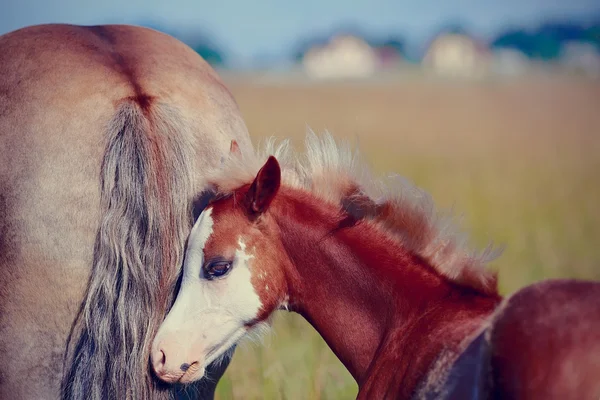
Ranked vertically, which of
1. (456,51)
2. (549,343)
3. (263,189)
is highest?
(263,189)

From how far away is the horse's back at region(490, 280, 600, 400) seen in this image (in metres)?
2.06

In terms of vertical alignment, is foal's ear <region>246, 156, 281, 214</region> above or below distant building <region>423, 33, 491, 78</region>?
above

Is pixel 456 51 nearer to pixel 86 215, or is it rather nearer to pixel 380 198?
pixel 380 198

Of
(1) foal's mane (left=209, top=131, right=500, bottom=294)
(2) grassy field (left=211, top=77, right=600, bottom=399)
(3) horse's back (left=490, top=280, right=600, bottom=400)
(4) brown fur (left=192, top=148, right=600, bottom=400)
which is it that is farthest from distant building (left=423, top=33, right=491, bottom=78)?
(3) horse's back (left=490, top=280, right=600, bottom=400)

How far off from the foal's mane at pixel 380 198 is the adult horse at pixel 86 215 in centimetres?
29

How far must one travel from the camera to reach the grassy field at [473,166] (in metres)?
4.76

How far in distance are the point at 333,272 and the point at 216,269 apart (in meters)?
0.49

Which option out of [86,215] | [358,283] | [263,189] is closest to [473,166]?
[358,283]

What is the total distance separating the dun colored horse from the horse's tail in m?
0.13

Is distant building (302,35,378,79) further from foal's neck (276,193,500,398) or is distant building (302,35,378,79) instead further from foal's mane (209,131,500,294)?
foal's neck (276,193,500,398)

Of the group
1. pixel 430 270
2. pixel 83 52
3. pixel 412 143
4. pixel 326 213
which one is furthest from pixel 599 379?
pixel 412 143

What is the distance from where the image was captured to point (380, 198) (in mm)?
3043

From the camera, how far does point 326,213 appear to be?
303 centimetres

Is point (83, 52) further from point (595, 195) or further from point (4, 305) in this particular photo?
point (595, 195)
